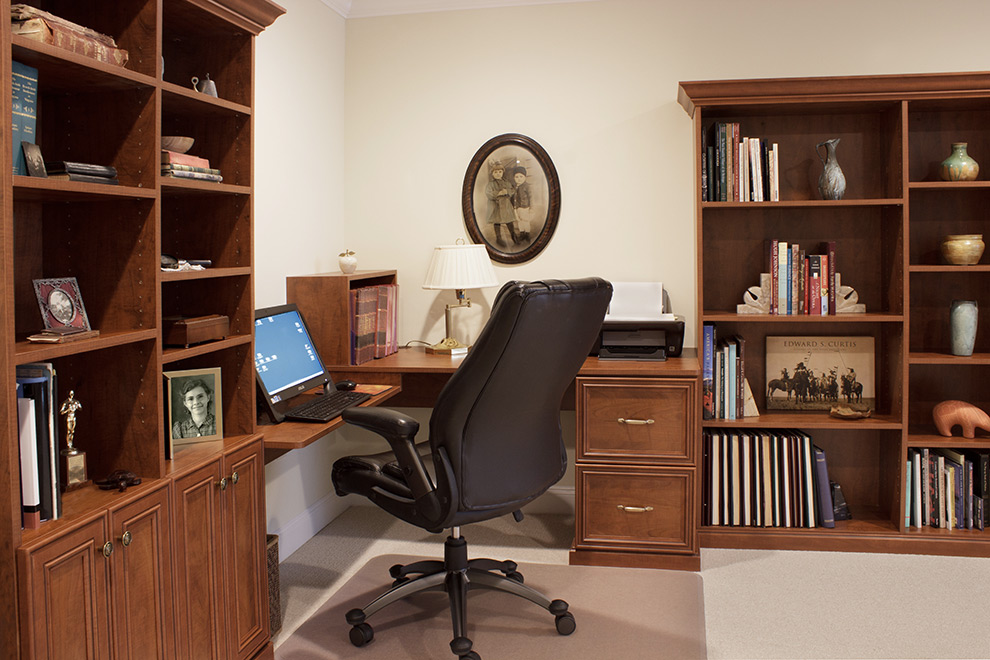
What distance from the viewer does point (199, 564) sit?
7.25 feet

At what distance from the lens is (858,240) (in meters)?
3.75

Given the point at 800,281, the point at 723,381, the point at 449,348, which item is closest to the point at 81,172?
the point at 449,348

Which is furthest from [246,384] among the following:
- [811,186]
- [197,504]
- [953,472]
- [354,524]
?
[953,472]

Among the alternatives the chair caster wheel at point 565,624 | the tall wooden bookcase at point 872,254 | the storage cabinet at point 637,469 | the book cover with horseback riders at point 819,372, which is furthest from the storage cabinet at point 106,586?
the book cover with horseback riders at point 819,372

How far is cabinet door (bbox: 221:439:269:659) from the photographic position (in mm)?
2363

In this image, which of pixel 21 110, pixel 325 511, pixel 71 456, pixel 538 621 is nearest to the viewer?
pixel 21 110

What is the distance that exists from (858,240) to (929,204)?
0.32 meters

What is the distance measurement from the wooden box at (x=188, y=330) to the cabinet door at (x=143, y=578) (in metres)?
0.40

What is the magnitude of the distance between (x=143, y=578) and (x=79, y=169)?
928 millimetres

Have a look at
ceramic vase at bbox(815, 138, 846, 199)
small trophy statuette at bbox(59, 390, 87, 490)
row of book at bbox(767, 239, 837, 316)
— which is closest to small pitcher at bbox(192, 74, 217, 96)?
small trophy statuette at bbox(59, 390, 87, 490)

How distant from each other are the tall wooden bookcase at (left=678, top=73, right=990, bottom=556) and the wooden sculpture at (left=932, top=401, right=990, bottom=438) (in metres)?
0.06

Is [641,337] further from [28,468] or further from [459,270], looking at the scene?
[28,468]

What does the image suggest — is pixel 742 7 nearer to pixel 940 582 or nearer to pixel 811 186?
pixel 811 186

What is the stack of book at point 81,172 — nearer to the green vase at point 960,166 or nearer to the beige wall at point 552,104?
the beige wall at point 552,104
